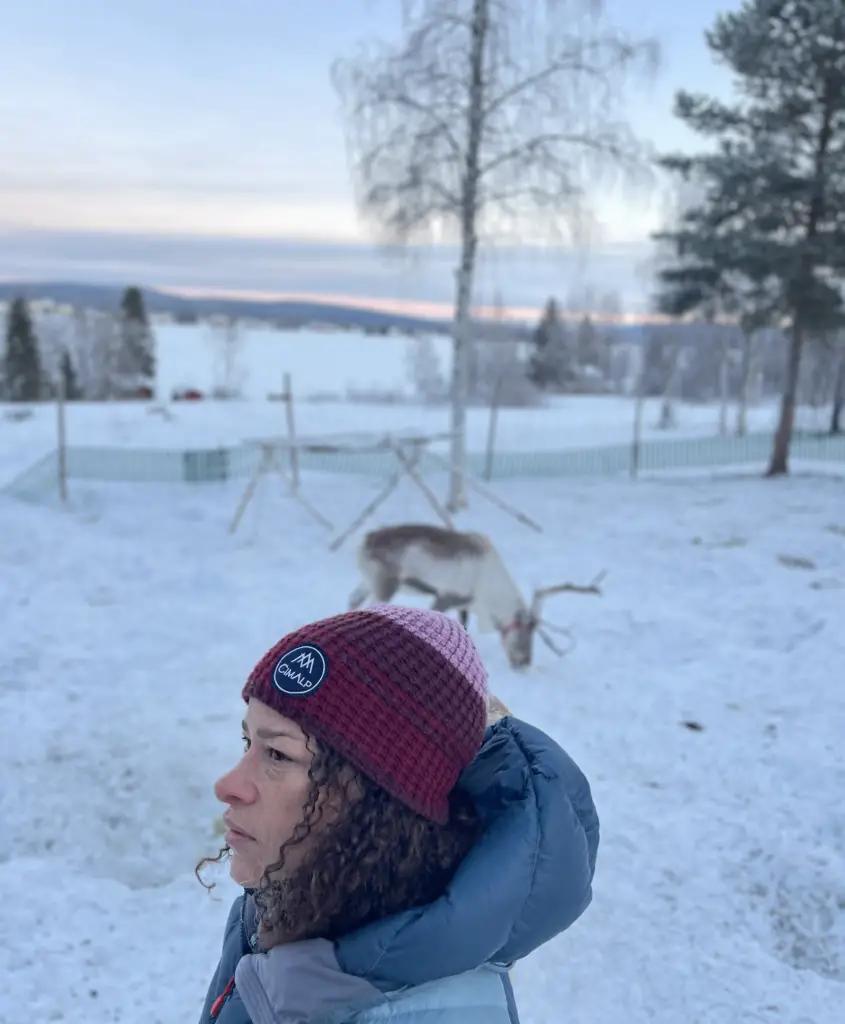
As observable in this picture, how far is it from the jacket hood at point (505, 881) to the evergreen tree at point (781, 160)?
14829 millimetres

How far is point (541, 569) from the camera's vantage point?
10.4m

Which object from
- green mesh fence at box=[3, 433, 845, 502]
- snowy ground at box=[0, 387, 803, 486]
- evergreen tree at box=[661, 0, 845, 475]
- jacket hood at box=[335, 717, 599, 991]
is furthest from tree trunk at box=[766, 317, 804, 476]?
jacket hood at box=[335, 717, 599, 991]

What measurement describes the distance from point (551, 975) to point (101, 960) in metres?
1.95

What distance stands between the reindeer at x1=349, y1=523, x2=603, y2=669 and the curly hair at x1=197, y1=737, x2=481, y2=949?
5860 millimetres

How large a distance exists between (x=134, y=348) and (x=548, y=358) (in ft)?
91.6

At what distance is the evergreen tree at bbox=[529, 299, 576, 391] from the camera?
5888 centimetres

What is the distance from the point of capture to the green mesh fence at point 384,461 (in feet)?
51.3

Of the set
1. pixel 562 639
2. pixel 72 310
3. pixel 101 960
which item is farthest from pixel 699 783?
pixel 72 310

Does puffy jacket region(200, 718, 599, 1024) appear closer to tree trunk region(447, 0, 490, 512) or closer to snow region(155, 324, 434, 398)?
tree trunk region(447, 0, 490, 512)

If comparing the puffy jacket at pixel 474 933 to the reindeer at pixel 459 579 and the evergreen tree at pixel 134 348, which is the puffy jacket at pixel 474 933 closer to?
the reindeer at pixel 459 579

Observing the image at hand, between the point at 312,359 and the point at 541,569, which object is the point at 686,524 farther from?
the point at 312,359

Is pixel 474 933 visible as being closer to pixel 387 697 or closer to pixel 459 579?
pixel 387 697

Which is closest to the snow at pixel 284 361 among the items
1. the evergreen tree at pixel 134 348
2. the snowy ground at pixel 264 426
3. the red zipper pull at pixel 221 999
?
the evergreen tree at pixel 134 348

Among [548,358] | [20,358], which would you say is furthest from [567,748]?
[548,358]
